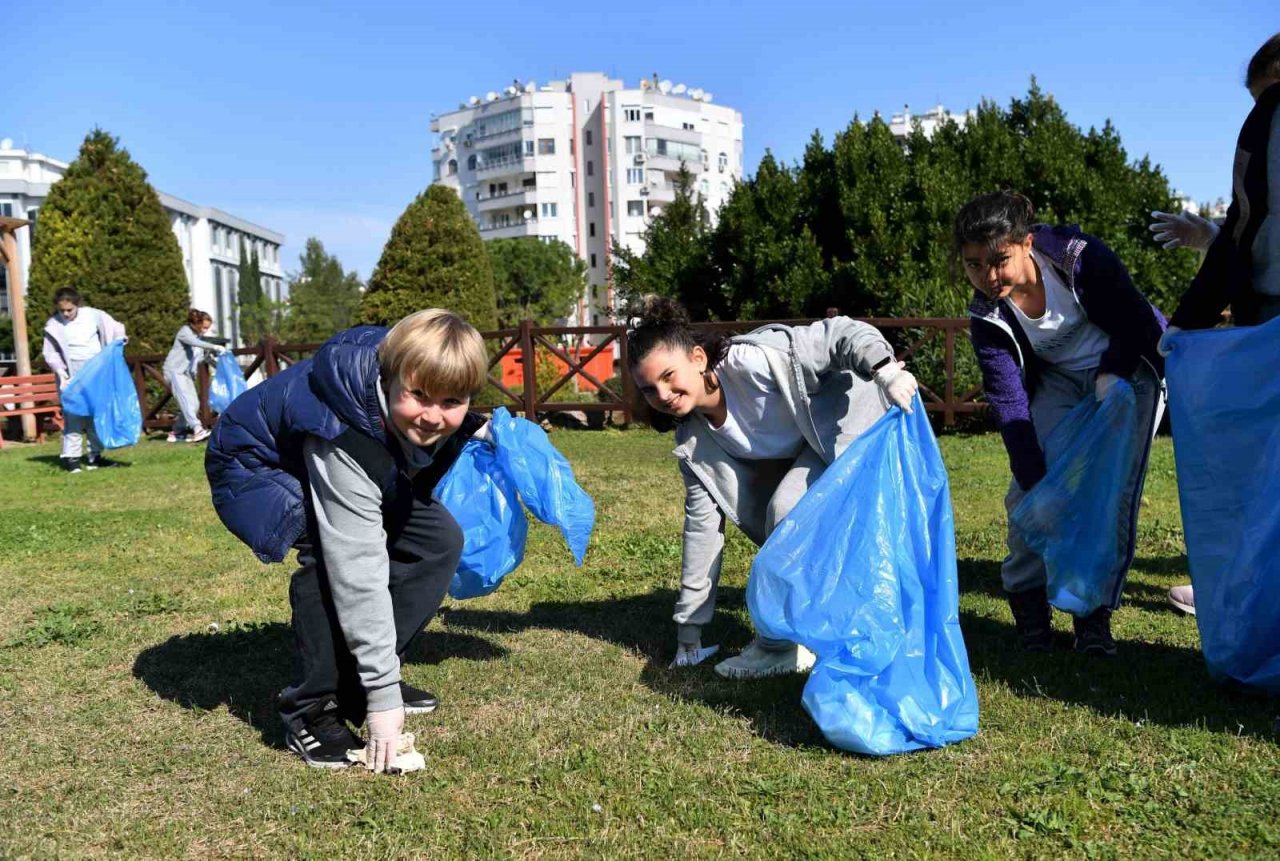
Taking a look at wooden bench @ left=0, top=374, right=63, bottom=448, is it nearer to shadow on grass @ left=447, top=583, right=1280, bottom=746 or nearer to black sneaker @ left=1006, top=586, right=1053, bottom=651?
shadow on grass @ left=447, top=583, right=1280, bottom=746

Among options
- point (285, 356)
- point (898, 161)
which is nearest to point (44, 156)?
point (285, 356)

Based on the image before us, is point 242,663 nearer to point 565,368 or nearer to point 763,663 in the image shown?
point 763,663

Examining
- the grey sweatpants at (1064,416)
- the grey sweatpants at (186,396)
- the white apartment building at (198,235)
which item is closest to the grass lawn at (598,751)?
the grey sweatpants at (1064,416)

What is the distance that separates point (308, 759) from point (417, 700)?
0.44 m

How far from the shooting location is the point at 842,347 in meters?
3.13

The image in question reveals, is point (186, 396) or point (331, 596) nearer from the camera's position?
point (331, 596)

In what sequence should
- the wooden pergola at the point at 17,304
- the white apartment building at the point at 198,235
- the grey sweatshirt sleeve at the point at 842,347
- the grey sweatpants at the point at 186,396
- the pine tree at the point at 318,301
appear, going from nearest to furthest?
the grey sweatshirt sleeve at the point at 842,347 < the grey sweatpants at the point at 186,396 < the wooden pergola at the point at 17,304 < the pine tree at the point at 318,301 < the white apartment building at the point at 198,235

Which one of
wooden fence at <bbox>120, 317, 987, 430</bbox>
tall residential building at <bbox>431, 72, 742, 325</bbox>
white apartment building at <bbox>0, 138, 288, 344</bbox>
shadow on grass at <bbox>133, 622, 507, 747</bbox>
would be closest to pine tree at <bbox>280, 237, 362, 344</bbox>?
white apartment building at <bbox>0, 138, 288, 344</bbox>

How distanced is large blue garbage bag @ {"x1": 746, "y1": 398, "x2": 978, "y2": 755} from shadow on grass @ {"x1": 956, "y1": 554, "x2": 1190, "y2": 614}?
1210 millimetres

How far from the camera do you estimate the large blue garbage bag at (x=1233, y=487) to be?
8.77 feet

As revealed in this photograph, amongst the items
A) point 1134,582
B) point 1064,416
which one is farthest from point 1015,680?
point 1134,582

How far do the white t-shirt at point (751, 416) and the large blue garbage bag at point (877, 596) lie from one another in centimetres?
46

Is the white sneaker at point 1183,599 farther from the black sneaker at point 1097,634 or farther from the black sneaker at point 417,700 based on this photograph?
the black sneaker at point 417,700

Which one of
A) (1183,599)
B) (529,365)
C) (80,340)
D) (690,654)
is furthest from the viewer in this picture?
(529,365)
